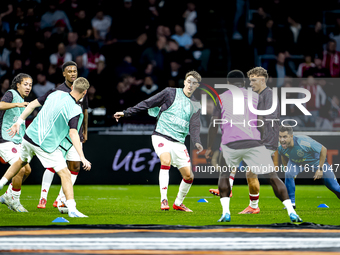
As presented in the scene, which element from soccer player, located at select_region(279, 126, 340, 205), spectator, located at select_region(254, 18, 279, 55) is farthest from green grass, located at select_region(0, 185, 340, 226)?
spectator, located at select_region(254, 18, 279, 55)

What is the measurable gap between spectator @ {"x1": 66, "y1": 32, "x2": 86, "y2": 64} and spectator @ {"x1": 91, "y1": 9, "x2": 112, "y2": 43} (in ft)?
2.61

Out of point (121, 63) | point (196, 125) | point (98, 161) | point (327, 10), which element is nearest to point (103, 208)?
point (196, 125)

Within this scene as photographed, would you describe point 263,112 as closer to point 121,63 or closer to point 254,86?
point 254,86

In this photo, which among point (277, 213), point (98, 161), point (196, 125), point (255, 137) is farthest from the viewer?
point (98, 161)

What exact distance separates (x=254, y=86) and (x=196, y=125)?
1.88m

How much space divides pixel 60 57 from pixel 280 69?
6345 millimetres

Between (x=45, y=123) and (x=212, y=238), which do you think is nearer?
(x=212, y=238)

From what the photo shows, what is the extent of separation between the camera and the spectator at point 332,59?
16078mm

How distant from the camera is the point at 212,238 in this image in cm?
543

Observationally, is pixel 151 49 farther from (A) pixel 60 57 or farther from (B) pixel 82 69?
(A) pixel 60 57

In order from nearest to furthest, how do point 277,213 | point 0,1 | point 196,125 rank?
point 277,213 → point 196,125 → point 0,1

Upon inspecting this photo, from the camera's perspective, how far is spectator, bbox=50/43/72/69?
15617 millimetres

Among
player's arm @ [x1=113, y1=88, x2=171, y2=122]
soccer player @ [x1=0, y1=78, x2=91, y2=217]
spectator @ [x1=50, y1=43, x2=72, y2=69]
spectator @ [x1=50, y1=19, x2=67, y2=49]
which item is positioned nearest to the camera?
→ soccer player @ [x1=0, y1=78, x2=91, y2=217]

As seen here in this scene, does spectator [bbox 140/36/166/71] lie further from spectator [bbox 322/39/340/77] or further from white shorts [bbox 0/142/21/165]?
white shorts [bbox 0/142/21/165]
